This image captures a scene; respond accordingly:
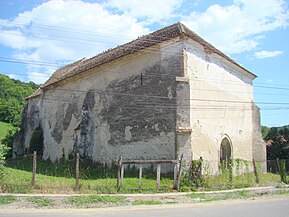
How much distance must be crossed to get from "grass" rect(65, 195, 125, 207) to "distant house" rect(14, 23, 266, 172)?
6.03m

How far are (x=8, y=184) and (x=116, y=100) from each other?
10.1 metres

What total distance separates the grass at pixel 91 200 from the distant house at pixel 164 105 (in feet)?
19.8

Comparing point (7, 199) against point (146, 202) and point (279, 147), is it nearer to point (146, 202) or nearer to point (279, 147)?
point (146, 202)

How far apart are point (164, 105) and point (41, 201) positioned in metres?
9.28

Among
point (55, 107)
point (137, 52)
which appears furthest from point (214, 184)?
point (55, 107)

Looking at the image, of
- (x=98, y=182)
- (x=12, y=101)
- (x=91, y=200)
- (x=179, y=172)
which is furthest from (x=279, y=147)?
(x=12, y=101)

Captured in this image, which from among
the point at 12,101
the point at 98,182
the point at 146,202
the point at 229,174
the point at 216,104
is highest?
the point at 12,101

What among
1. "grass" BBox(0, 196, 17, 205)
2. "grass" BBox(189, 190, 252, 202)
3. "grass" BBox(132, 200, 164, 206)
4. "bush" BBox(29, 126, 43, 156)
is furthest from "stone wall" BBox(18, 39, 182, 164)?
"grass" BBox(0, 196, 17, 205)

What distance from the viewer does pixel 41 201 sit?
34.5 feet

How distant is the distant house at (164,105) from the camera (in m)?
17.7

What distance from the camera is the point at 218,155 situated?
19.3 metres

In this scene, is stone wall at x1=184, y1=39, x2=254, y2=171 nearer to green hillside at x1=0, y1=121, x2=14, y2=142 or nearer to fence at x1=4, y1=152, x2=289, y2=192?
fence at x1=4, y1=152, x2=289, y2=192

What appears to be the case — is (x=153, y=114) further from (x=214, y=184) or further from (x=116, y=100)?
(x=214, y=184)

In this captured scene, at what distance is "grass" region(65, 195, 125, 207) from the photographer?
10.7 m
